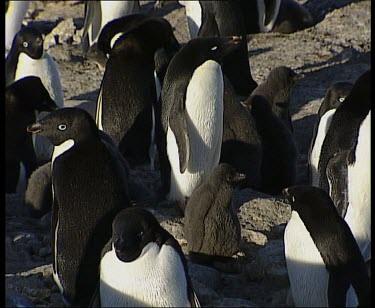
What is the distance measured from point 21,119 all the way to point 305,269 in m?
2.48

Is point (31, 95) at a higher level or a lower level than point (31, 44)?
lower

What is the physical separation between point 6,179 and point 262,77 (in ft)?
8.84

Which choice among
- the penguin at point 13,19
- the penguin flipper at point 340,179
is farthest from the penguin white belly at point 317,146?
the penguin at point 13,19

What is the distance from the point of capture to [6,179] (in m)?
7.04

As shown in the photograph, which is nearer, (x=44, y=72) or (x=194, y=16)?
(x=44, y=72)

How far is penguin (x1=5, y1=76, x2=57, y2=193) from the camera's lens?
7.03m

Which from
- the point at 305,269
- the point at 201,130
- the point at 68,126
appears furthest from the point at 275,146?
the point at 305,269

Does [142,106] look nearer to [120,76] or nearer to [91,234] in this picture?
[120,76]

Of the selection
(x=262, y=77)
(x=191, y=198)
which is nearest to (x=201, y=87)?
(x=191, y=198)

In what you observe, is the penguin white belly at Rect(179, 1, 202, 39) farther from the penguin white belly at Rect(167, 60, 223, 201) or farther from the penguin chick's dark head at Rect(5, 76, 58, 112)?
the penguin white belly at Rect(167, 60, 223, 201)

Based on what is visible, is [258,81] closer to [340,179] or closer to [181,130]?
[181,130]

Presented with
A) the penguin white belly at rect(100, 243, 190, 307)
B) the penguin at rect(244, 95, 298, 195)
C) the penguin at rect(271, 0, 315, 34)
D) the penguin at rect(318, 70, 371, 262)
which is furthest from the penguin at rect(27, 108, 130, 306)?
the penguin at rect(271, 0, 315, 34)

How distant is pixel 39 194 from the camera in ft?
21.5

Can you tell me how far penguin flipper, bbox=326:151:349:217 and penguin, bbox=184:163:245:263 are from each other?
43cm
